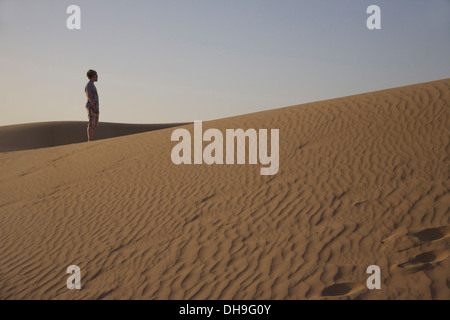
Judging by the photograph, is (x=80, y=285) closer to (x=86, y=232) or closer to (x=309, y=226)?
(x=86, y=232)

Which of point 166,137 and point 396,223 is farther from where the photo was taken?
point 166,137

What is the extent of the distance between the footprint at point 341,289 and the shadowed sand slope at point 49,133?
3024 centimetres

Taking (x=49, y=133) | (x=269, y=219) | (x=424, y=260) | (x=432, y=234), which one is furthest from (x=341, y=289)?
(x=49, y=133)

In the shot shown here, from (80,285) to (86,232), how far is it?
5.77 feet

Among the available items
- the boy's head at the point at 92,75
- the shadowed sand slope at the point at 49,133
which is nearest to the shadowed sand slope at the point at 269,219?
the boy's head at the point at 92,75

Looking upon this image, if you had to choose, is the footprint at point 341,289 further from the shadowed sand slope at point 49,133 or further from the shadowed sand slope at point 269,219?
the shadowed sand slope at point 49,133

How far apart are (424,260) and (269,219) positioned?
243 centimetres

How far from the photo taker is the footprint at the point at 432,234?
4906mm

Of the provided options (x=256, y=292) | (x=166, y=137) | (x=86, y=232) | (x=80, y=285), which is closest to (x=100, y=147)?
(x=166, y=137)

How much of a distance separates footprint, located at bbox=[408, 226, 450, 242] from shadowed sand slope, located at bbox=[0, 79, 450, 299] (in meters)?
0.02

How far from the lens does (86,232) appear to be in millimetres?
7094

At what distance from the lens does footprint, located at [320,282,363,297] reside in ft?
14.4

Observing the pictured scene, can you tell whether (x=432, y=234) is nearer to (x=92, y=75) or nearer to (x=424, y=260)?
(x=424, y=260)

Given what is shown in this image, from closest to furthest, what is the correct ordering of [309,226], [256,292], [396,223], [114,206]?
[256,292] < [396,223] < [309,226] < [114,206]
